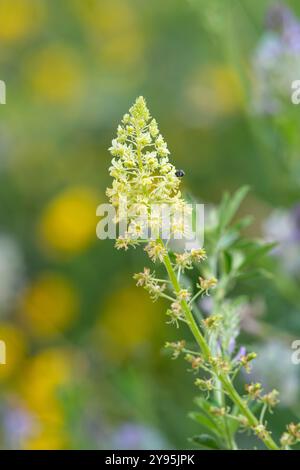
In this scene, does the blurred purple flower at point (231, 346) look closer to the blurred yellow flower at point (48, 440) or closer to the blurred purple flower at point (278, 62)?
the blurred purple flower at point (278, 62)

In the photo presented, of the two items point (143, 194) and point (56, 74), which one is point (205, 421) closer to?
point (143, 194)

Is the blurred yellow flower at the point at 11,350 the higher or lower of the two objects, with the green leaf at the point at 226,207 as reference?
lower

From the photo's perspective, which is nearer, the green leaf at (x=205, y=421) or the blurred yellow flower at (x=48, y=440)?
the green leaf at (x=205, y=421)

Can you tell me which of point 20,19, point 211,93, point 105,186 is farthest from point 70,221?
point 20,19

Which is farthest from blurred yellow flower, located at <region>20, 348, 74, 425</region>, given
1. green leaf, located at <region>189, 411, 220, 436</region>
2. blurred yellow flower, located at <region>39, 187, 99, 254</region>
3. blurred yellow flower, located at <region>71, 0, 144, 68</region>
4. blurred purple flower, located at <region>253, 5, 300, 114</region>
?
blurred yellow flower, located at <region>71, 0, 144, 68</region>

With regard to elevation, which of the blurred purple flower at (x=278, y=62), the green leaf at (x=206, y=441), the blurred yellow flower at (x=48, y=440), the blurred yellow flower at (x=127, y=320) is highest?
the blurred purple flower at (x=278, y=62)

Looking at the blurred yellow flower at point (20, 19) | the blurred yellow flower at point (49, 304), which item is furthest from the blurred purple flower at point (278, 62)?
the blurred yellow flower at point (20, 19)
